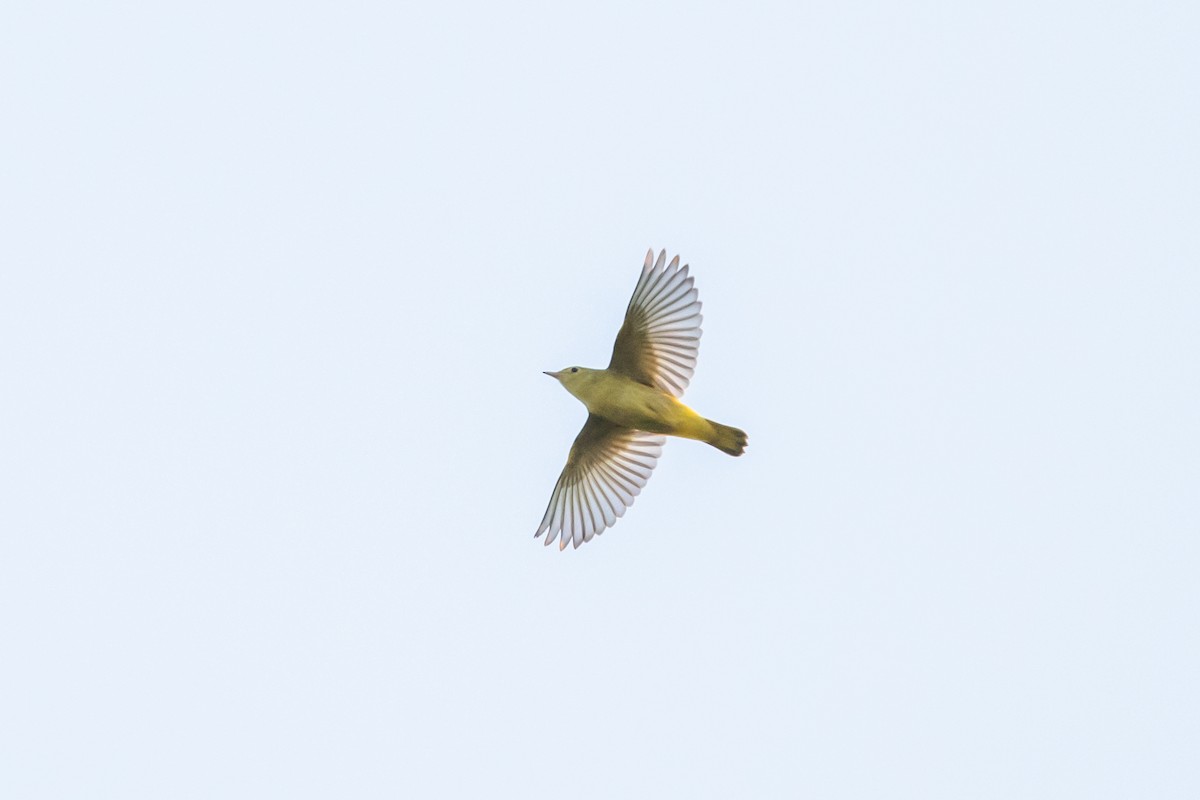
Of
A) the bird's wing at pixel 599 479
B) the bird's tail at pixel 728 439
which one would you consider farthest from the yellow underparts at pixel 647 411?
the bird's wing at pixel 599 479

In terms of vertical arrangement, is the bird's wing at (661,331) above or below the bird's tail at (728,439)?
above

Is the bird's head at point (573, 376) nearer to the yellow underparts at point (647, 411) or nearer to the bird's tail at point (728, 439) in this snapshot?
the yellow underparts at point (647, 411)

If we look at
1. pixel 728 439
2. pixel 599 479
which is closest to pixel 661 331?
pixel 728 439

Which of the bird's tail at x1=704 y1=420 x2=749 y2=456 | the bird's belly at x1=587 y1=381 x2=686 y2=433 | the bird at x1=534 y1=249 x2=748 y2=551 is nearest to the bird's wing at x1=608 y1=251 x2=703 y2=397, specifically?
the bird at x1=534 y1=249 x2=748 y2=551

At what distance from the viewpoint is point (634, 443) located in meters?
17.8

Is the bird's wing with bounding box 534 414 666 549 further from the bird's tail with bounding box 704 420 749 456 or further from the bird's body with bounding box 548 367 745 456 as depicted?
the bird's tail with bounding box 704 420 749 456

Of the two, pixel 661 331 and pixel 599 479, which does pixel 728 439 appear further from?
pixel 599 479

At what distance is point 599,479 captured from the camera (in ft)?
58.6

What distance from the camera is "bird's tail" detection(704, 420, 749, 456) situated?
16.8 metres

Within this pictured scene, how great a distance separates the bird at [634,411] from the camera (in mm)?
16750

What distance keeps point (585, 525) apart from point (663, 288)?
2.40 m

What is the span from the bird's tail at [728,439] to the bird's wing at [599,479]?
3.03 feet

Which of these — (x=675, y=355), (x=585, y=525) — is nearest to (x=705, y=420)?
(x=675, y=355)

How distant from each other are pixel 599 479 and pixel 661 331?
1.68m
